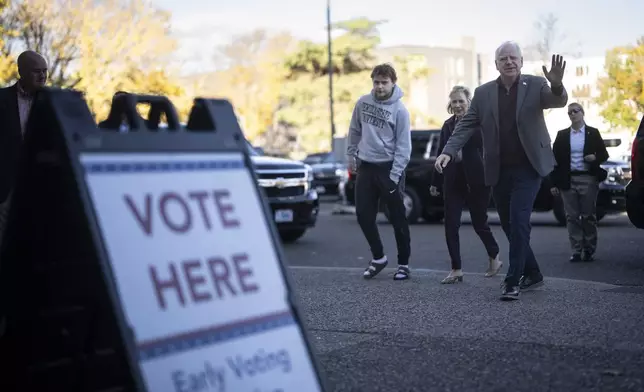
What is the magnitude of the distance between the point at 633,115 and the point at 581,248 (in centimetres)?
4306

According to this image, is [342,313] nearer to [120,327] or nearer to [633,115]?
[120,327]

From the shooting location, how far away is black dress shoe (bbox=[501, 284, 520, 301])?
742 cm

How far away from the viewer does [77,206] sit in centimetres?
315

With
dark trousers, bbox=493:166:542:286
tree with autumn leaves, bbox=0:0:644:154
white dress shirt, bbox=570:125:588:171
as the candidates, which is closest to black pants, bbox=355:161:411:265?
dark trousers, bbox=493:166:542:286

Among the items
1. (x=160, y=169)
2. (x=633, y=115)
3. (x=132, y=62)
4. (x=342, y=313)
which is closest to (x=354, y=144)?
(x=342, y=313)

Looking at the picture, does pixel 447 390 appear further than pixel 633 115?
No

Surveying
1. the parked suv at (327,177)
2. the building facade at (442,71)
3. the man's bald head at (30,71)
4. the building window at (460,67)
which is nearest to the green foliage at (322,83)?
the parked suv at (327,177)

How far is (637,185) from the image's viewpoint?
31.6 ft

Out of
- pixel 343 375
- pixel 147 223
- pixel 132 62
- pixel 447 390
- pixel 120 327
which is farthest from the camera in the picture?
pixel 132 62

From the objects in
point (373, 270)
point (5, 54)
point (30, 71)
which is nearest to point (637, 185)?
point (373, 270)

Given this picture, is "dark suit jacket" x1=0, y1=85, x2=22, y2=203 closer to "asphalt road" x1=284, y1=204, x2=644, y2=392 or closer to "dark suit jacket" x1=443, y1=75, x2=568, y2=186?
"asphalt road" x1=284, y1=204, x2=644, y2=392

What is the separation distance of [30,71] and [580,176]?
7.07m

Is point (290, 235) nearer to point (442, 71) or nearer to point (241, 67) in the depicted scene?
point (241, 67)

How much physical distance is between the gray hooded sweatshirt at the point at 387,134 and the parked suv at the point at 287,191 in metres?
4.62
